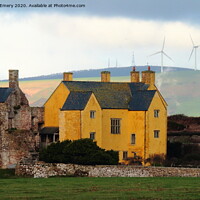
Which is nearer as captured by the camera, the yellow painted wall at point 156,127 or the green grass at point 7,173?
the green grass at point 7,173

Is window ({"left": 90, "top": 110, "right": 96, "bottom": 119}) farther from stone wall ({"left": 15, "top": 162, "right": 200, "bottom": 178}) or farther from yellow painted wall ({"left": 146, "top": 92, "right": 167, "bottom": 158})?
stone wall ({"left": 15, "top": 162, "right": 200, "bottom": 178})

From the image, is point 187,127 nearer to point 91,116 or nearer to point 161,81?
point 91,116

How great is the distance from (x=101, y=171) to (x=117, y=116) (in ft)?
45.7

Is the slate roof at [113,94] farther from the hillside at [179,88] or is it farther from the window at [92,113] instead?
the hillside at [179,88]

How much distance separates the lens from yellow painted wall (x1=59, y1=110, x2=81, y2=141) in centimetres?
7438

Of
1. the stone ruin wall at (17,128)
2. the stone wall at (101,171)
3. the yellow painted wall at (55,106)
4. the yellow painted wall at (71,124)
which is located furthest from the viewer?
the yellow painted wall at (55,106)

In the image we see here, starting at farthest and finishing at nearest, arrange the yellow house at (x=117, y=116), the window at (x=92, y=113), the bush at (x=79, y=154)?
the yellow house at (x=117, y=116) → the window at (x=92, y=113) → the bush at (x=79, y=154)

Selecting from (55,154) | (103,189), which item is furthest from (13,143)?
(103,189)

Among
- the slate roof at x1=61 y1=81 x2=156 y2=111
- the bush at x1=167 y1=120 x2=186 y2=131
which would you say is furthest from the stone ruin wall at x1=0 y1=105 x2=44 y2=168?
the bush at x1=167 y1=120 x2=186 y2=131

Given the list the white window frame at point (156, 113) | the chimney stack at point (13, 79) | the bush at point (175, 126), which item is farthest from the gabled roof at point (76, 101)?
the bush at point (175, 126)

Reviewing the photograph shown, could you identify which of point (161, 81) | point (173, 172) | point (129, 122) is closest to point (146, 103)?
point (129, 122)

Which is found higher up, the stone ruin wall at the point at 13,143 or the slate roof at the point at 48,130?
the slate roof at the point at 48,130

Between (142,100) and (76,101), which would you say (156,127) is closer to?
(142,100)

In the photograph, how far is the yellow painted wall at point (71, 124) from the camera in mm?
74375
